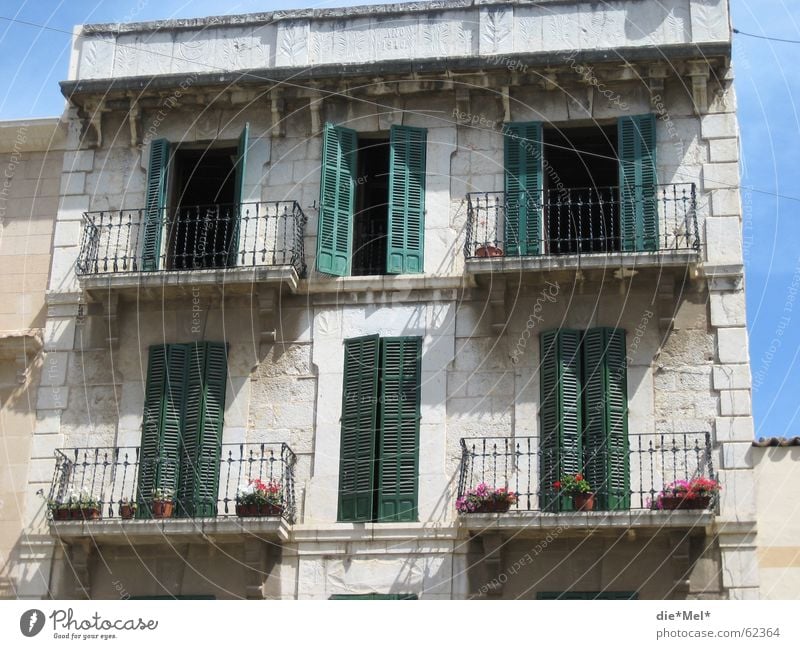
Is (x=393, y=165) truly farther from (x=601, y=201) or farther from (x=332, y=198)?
(x=601, y=201)

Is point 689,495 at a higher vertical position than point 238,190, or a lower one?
lower

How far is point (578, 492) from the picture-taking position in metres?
20.5

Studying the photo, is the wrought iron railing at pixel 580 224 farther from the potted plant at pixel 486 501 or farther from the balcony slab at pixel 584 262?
the potted plant at pixel 486 501

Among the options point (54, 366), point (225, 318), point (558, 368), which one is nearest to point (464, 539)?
point (558, 368)

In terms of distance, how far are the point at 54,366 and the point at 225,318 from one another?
2.45 metres

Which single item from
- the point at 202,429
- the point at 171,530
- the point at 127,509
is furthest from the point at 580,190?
the point at 127,509

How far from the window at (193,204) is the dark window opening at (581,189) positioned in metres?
4.32

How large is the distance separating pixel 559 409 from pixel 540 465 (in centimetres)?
79

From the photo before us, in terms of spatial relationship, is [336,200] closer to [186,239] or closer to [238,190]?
[238,190]

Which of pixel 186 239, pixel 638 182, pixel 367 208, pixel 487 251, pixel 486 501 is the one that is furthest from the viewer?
pixel 367 208

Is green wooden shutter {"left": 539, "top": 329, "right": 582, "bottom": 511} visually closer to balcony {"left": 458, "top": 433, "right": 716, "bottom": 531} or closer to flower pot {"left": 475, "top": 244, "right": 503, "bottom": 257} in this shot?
balcony {"left": 458, "top": 433, "right": 716, "bottom": 531}

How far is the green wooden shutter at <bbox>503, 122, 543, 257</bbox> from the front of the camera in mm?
22656
